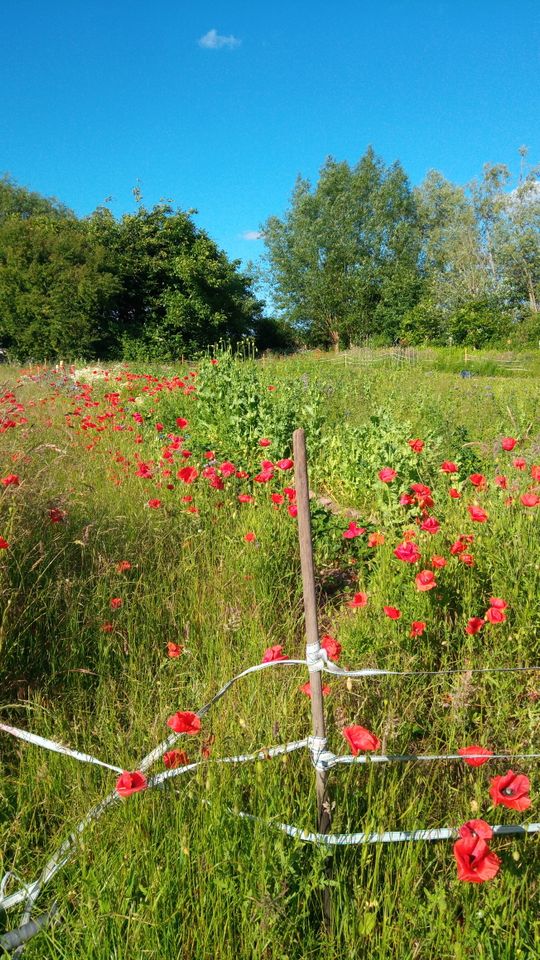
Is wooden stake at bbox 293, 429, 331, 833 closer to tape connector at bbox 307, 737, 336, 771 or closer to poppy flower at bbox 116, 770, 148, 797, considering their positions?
tape connector at bbox 307, 737, 336, 771

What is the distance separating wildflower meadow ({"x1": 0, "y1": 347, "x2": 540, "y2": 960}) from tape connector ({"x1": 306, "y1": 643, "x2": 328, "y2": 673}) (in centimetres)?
1

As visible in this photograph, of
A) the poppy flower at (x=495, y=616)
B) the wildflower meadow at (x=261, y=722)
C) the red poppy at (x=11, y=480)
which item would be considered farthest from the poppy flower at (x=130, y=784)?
the red poppy at (x=11, y=480)

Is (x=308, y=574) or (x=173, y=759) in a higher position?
(x=308, y=574)

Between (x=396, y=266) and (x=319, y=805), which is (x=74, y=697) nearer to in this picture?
(x=319, y=805)

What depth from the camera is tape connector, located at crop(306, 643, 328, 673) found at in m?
1.35

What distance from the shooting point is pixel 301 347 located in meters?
43.2

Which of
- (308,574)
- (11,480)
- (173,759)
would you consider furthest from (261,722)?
(11,480)

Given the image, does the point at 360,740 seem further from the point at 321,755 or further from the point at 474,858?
the point at 474,858

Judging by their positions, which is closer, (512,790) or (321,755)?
(512,790)

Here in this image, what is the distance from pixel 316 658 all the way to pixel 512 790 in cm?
46

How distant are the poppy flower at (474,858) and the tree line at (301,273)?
21.4m

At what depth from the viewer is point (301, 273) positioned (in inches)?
1666

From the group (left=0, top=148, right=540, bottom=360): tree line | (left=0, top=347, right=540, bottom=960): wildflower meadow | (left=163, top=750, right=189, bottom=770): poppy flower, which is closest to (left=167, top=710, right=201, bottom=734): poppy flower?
(left=0, top=347, right=540, bottom=960): wildflower meadow

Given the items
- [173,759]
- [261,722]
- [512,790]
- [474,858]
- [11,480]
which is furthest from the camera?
[11,480]
